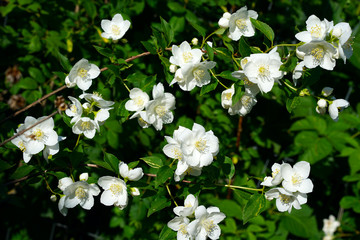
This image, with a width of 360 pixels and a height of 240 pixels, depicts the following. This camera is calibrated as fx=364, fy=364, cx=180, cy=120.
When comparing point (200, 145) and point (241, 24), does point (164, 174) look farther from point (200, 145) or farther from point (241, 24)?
point (241, 24)

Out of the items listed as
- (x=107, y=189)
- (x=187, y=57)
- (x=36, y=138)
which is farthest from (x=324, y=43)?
(x=36, y=138)

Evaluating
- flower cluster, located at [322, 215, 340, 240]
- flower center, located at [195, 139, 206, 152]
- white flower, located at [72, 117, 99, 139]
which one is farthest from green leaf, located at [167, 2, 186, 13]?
flower cluster, located at [322, 215, 340, 240]

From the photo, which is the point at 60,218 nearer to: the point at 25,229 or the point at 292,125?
the point at 25,229

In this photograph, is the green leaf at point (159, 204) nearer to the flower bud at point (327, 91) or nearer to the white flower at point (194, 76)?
the white flower at point (194, 76)

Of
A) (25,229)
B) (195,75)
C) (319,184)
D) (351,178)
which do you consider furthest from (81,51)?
(319,184)

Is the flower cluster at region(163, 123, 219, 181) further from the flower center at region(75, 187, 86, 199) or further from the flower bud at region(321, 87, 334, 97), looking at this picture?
the flower bud at region(321, 87, 334, 97)
